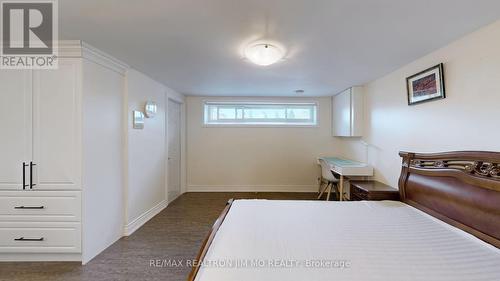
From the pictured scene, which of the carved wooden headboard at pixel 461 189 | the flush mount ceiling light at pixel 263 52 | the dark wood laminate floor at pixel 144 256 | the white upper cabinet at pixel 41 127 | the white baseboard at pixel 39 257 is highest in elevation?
the flush mount ceiling light at pixel 263 52

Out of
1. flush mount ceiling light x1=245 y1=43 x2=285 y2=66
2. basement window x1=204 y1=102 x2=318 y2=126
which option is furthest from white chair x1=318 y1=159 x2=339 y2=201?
flush mount ceiling light x1=245 y1=43 x2=285 y2=66

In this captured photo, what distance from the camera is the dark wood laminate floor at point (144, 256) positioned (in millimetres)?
2117

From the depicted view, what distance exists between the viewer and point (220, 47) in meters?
2.27

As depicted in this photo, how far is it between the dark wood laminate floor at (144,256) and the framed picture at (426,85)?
3097mm

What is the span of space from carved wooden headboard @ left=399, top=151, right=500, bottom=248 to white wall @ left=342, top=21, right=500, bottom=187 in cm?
20

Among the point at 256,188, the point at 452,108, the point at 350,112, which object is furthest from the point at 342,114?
the point at 256,188

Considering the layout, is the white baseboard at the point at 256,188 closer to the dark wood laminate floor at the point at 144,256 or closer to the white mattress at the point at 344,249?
the dark wood laminate floor at the point at 144,256

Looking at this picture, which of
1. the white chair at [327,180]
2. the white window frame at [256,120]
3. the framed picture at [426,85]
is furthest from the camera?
the white window frame at [256,120]

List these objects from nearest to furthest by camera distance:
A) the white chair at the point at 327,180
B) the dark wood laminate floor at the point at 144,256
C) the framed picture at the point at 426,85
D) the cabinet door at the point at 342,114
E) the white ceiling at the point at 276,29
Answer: the white ceiling at the point at 276,29 → the dark wood laminate floor at the point at 144,256 → the framed picture at the point at 426,85 → the cabinet door at the point at 342,114 → the white chair at the point at 327,180

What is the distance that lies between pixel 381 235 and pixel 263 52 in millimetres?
1868

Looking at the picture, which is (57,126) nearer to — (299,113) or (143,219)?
(143,219)

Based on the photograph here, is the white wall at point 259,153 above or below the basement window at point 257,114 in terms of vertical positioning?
below

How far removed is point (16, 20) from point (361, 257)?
309 cm

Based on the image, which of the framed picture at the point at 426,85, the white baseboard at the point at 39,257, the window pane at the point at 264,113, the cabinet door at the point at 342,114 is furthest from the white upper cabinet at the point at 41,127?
the cabinet door at the point at 342,114
